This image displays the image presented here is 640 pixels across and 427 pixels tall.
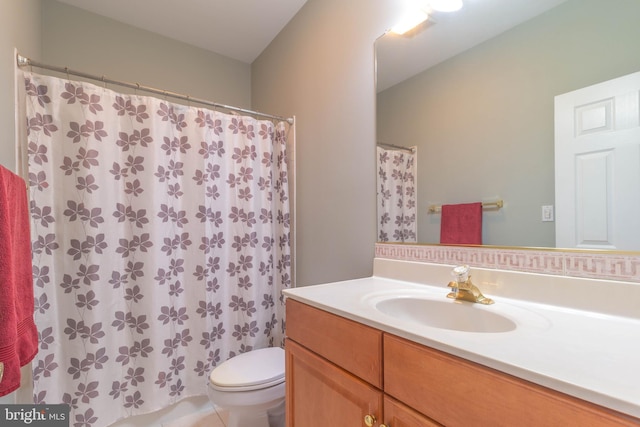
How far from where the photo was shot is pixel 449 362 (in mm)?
578

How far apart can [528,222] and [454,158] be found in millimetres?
361

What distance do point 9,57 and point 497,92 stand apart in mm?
1924

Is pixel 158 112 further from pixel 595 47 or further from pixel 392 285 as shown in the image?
pixel 595 47

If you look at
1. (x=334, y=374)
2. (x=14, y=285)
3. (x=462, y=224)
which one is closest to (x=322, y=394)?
(x=334, y=374)

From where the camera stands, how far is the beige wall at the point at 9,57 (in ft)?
3.49

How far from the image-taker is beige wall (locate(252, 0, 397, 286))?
1.41 metres

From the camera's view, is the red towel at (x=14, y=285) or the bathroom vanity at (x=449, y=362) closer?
the bathroom vanity at (x=449, y=362)

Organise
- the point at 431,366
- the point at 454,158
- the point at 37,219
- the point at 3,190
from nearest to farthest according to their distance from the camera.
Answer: the point at 431,366 < the point at 3,190 < the point at 454,158 < the point at 37,219

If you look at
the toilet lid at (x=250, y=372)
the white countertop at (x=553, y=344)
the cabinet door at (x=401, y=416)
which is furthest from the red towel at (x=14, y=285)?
the cabinet door at (x=401, y=416)

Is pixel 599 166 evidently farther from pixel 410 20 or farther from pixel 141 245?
pixel 141 245

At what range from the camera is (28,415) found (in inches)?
38.3

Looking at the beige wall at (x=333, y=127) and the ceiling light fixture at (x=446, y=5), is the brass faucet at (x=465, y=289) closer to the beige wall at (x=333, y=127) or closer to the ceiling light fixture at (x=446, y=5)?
the beige wall at (x=333, y=127)

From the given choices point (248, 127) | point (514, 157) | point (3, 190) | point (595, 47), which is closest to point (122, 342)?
point (3, 190)

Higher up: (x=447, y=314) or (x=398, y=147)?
(x=398, y=147)
